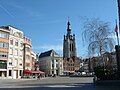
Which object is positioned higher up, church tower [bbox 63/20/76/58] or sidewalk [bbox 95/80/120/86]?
church tower [bbox 63/20/76/58]

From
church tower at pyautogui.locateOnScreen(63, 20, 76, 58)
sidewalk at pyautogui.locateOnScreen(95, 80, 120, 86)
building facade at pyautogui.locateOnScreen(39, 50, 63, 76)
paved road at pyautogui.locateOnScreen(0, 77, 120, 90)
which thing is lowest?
paved road at pyautogui.locateOnScreen(0, 77, 120, 90)

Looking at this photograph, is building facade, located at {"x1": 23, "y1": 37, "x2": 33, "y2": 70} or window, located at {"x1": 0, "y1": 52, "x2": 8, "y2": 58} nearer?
window, located at {"x1": 0, "y1": 52, "x2": 8, "y2": 58}

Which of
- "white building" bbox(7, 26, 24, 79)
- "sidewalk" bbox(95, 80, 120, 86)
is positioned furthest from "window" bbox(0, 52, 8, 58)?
"sidewalk" bbox(95, 80, 120, 86)

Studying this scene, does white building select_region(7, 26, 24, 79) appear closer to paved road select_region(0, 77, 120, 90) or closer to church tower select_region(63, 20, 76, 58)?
paved road select_region(0, 77, 120, 90)

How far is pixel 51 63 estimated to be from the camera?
135m

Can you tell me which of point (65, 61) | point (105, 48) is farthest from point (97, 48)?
point (65, 61)

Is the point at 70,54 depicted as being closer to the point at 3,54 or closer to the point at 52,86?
the point at 3,54

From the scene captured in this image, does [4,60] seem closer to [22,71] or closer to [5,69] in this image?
[5,69]

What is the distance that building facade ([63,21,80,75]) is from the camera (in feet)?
524

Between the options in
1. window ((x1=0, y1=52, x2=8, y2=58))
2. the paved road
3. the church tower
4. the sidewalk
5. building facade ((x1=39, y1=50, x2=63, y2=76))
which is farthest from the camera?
the church tower

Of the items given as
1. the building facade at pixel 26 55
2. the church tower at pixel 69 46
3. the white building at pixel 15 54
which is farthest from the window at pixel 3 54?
the church tower at pixel 69 46

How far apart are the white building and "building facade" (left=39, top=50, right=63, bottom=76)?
174 feet

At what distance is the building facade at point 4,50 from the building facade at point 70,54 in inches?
3398

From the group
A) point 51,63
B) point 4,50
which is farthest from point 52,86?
point 51,63
